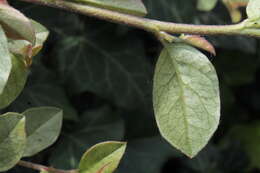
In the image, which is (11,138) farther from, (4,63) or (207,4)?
(207,4)

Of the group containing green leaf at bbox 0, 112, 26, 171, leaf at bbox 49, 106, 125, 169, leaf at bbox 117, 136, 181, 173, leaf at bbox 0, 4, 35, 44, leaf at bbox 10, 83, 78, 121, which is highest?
leaf at bbox 0, 4, 35, 44

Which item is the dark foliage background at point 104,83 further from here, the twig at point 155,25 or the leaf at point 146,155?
the twig at point 155,25

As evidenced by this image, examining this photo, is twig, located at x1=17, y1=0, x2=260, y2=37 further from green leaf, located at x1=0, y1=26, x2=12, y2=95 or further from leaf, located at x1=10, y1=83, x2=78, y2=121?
leaf, located at x1=10, y1=83, x2=78, y2=121

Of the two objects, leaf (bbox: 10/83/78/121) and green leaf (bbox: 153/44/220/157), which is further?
leaf (bbox: 10/83/78/121)

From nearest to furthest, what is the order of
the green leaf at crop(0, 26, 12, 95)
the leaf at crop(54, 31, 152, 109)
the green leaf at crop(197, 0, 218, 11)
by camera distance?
1. the green leaf at crop(0, 26, 12, 95)
2. the green leaf at crop(197, 0, 218, 11)
3. the leaf at crop(54, 31, 152, 109)

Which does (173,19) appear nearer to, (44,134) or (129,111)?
(129,111)

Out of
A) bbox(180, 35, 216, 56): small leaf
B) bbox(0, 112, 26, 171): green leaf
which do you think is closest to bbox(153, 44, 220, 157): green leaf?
bbox(180, 35, 216, 56): small leaf

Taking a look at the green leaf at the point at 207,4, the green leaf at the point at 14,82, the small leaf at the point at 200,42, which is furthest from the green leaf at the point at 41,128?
the green leaf at the point at 207,4
